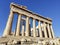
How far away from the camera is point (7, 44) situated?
32.0 feet

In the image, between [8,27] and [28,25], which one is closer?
[8,27]

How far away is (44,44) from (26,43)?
5.56 feet

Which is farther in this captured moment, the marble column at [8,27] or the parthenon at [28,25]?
the parthenon at [28,25]

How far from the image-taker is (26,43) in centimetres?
990

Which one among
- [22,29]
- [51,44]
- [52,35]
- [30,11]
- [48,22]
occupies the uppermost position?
[30,11]

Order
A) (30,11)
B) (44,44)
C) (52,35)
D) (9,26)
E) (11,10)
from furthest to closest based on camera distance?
(52,35), (30,11), (11,10), (9,26), (44,44)

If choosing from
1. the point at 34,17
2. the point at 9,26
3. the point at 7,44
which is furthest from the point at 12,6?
the point at 7,44

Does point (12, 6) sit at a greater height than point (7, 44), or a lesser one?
greater

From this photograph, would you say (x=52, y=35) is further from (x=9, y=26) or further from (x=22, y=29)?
(x=9, y=26)

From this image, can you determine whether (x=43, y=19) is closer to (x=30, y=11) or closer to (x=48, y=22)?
(x=48, y=22)

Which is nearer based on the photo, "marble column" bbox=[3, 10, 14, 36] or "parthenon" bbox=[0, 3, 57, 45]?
"marble column" bbox=[3, 10, 14, 36]

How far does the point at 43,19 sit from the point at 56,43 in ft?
93.5

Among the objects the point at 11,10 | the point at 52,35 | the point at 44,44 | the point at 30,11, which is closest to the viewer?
the point at 44,44

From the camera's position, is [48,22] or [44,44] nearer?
[44,44]
